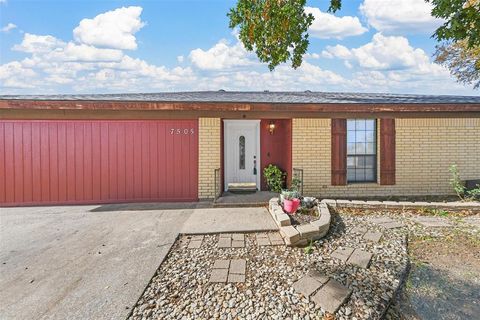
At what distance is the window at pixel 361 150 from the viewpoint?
671 cm

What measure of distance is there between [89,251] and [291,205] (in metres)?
3.26

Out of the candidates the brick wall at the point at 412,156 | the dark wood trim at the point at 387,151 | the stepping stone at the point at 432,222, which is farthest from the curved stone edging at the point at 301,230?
the dark wood trim at the point at 387,151

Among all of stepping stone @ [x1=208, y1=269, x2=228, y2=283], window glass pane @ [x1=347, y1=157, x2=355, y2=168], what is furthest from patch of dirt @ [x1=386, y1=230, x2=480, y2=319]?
window glass pane @ [x1=347, y1=157, x2=355, y2=168]

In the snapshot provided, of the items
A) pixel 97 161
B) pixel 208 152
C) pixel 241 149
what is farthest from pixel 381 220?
pixel 97 161

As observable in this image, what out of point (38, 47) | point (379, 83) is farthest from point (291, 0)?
point (379, 83)

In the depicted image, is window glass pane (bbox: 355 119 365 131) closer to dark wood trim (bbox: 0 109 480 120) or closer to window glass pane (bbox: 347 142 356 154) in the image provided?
dark wood trim (bbox: 0 109 480 120)

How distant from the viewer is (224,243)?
3771 millimetres

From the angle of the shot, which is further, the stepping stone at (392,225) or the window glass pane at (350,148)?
the window glass pane at (350,148)

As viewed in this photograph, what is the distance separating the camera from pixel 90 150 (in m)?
6.21

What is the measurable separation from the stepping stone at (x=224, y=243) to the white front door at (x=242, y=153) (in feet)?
10.9

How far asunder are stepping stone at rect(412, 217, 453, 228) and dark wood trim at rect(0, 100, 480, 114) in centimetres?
275

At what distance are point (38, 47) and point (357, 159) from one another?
12.6 metres

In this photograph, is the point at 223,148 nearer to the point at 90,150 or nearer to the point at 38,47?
the point at 90,150

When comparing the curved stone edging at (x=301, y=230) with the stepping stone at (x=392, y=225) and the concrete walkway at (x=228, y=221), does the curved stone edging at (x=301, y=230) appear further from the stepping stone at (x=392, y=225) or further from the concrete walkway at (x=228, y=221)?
the stepping stone at (x=392, y=225)
